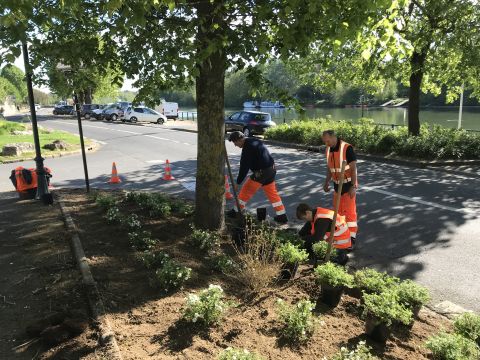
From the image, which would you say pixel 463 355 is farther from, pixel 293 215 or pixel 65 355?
pixel 293 215

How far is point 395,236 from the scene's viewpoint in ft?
21.7

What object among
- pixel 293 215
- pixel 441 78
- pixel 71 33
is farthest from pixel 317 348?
pixel 441 78

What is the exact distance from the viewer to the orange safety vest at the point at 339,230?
5249 mm

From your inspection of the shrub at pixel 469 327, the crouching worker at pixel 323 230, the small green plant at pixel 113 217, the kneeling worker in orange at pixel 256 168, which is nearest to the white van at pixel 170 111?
the kneeling worker in orange at pixel 256 168

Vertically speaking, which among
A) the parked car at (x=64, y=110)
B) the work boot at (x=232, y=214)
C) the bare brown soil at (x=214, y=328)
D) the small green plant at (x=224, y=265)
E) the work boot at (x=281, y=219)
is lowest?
the work boot at (x=281, y=219)

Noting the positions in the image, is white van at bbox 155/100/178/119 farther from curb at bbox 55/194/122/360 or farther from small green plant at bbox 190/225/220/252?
small green plant at bbox 190/225/220/252

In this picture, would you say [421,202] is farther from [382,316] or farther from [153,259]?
[153,259]

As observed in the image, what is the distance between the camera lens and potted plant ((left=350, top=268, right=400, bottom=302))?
12.9 ft

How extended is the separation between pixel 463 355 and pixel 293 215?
196 inches

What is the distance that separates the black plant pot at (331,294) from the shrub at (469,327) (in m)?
1.01

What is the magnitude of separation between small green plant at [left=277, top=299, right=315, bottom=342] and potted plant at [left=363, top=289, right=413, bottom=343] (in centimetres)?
48

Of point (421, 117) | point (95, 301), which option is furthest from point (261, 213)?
point (421, 117)

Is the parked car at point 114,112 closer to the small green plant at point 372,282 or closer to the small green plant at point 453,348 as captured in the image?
the small green plant at point 372,282

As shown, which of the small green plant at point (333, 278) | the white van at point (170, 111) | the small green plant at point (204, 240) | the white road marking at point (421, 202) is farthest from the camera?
the white van at point (170, 111)
